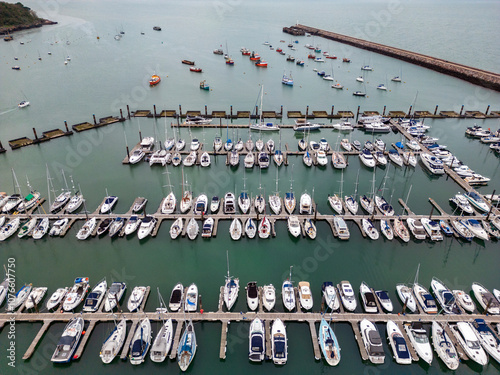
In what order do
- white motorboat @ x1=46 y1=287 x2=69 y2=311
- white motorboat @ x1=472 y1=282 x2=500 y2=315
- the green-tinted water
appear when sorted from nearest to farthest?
the green-tinted water → white motorboat @ x1=472 y1=282 x2=500 y2=315 → white motorboat @ x1=46 y1=287 x2=69 y2=311

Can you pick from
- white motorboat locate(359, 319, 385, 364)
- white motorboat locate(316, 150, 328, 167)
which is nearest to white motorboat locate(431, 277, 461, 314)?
white motorboat locate(359, 319, 385, 364)

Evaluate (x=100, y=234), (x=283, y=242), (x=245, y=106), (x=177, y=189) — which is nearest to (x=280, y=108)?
(x=245, y=106)

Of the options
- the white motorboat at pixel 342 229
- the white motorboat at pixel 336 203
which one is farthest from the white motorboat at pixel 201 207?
the white motorboat at pixel 336 203

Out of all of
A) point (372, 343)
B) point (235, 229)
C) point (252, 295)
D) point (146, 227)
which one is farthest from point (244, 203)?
point (372, 343)

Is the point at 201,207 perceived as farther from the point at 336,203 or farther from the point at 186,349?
the point at 186,349

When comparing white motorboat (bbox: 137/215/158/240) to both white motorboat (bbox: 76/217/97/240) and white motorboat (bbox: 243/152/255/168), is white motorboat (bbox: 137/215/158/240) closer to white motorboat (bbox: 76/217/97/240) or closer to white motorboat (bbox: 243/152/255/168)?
white motorboat (bbox: 76/217/97/240)
